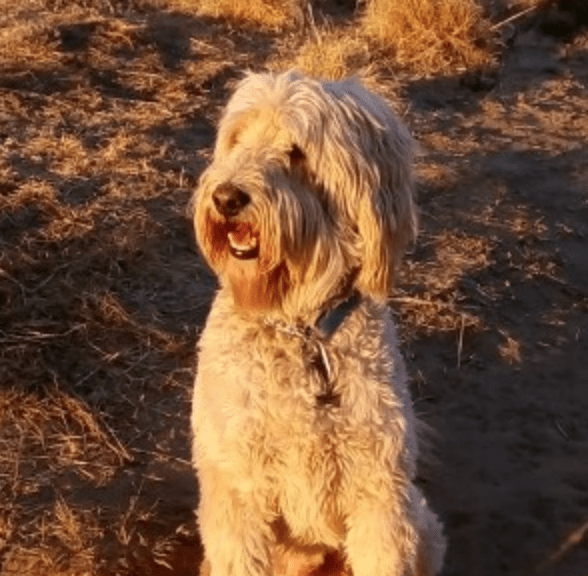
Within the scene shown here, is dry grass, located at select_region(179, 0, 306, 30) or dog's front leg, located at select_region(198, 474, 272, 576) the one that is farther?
dry grass, located at select_region(179, 0, 306, 30)

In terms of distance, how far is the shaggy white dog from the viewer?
360cm

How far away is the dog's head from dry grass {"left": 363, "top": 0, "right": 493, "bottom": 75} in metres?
5.19

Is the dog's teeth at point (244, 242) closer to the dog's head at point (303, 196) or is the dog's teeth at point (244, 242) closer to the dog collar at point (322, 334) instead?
the dog's head at point (303, 196)

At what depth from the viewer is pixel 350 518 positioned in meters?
3.85

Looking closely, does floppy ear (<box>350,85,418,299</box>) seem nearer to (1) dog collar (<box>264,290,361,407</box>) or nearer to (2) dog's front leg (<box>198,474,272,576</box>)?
(1) dog collar (<box>264,290,361,407</box>)

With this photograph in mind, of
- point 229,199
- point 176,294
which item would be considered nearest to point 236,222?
point 229,199

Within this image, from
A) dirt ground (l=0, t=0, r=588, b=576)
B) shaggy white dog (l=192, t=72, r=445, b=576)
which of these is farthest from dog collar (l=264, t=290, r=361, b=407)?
dirt ground (l=0, t=0, r=588, b=576)

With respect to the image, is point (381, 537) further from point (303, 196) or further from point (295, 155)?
point (295, 155)

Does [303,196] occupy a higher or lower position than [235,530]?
higher

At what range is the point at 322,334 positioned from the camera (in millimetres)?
3799

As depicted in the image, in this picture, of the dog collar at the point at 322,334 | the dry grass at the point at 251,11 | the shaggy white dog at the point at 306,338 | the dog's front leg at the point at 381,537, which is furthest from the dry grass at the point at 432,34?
the dog's front leg at the point at 381,537

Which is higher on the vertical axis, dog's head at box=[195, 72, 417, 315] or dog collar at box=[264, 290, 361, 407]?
dog's head at box=[195, 72, 417, 315]

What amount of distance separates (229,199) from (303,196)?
245 mm

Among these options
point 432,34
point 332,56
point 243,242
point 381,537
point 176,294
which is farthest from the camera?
point 432,34
